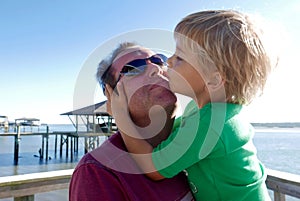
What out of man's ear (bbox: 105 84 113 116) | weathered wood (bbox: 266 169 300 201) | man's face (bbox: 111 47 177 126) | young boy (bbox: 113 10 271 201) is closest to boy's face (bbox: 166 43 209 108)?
young boy (bbox: 113 10 271 201)

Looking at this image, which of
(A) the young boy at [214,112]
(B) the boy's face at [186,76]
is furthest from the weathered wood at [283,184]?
(B) the boy's face at [186,76]

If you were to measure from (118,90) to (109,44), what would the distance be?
272 millimetres

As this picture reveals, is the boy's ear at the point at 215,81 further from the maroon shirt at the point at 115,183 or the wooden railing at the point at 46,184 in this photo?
the wooden railing at the point at 46,184

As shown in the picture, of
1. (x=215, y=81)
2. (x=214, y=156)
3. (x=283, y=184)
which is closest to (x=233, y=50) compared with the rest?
(x=215, y=81)

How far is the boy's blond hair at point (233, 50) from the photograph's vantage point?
0.90 m

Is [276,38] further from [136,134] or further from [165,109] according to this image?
[136,134]

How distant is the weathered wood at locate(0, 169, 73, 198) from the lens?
1.31m

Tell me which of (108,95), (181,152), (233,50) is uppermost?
(233,50)

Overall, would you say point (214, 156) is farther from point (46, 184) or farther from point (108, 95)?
point (46, 184)

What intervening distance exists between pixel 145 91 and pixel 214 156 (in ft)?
1.36

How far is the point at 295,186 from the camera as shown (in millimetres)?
1430

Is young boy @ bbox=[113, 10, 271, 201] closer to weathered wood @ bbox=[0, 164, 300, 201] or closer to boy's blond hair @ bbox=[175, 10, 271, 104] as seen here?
boy's blond hair @ bbox=[175, 10, 271, 104]

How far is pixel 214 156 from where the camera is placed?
84 cm

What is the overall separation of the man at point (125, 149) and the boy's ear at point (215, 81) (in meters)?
0.22
